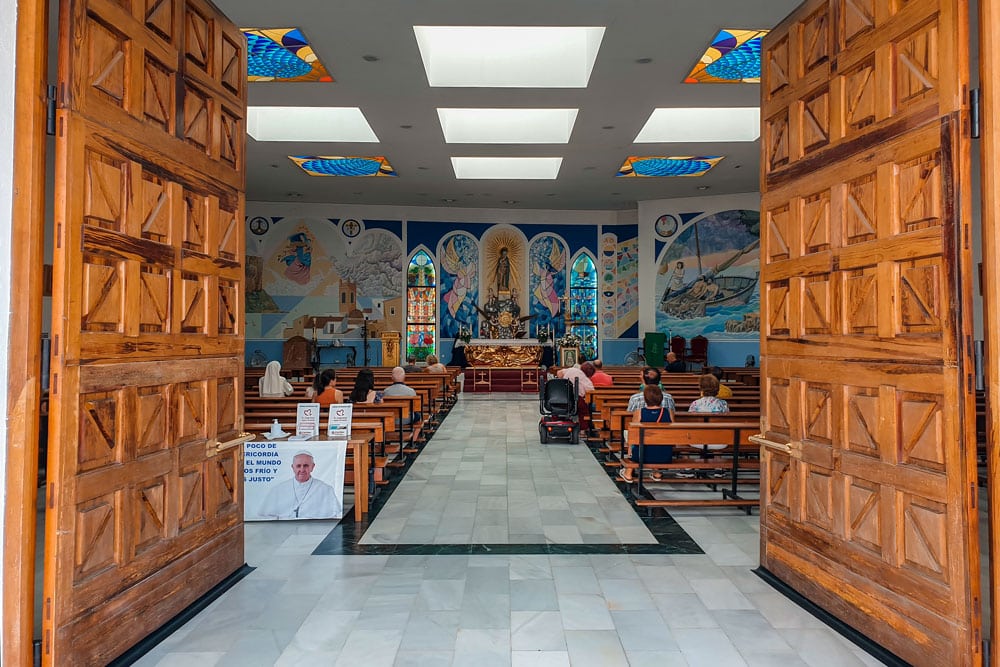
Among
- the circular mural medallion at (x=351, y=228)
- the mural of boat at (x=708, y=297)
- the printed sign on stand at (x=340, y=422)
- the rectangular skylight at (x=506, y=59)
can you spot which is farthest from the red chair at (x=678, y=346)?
the printed sign on stand at (x=340, y=422)

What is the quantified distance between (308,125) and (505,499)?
27.8 ft

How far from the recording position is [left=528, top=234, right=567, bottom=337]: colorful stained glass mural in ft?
63.6

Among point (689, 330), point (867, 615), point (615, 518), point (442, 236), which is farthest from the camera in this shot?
point (442, 236)

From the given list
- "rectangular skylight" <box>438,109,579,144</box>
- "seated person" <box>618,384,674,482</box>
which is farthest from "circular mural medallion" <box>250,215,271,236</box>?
"seated person" <box>618,384,674,482</box>

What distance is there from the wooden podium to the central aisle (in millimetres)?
9596

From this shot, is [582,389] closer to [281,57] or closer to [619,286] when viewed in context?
[281,57]

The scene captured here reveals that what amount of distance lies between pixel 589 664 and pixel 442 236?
1700cm

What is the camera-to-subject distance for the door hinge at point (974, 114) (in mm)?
2546

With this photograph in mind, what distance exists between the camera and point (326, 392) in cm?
698

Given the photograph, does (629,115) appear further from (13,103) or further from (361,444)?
(13,103)

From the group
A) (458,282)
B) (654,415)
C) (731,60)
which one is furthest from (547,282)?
(654,415)

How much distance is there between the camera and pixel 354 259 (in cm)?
1875

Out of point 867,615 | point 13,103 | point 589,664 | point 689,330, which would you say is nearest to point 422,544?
point 589,664

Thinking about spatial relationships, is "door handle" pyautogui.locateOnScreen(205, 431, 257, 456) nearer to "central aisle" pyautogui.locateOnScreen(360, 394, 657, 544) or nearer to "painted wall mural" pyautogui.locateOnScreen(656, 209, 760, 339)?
"central aisle" pyautogui.locateOnScreen(360, 394, 657, 544)
